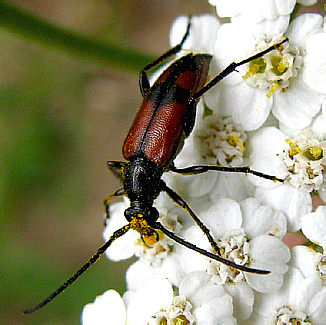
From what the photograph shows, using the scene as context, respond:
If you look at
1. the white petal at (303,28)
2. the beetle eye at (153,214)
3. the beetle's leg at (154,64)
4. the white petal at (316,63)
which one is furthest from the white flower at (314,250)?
the beetle's leg at (154,64)

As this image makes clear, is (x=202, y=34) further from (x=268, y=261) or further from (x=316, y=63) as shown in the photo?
(x=268, y=261)

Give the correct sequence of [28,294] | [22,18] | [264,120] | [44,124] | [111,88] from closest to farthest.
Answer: [264,120], [22,18], [28,294], [44,124], [111,88]

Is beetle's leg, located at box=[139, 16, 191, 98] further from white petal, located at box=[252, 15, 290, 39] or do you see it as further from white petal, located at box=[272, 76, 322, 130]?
white petal, located at box=[272, 76, 322, 130]

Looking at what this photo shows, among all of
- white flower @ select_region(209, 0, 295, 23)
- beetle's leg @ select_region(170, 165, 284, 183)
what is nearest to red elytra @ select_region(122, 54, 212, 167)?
beetle's leg @ select_region(170, 165, 284, 183)

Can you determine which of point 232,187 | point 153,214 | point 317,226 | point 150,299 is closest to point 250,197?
point 232,187

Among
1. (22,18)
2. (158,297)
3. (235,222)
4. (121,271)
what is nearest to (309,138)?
(235,222)

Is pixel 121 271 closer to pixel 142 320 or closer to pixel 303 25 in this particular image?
pixel 142 320

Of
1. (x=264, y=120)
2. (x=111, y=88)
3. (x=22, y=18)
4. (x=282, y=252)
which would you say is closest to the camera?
(x=282, y=252)
